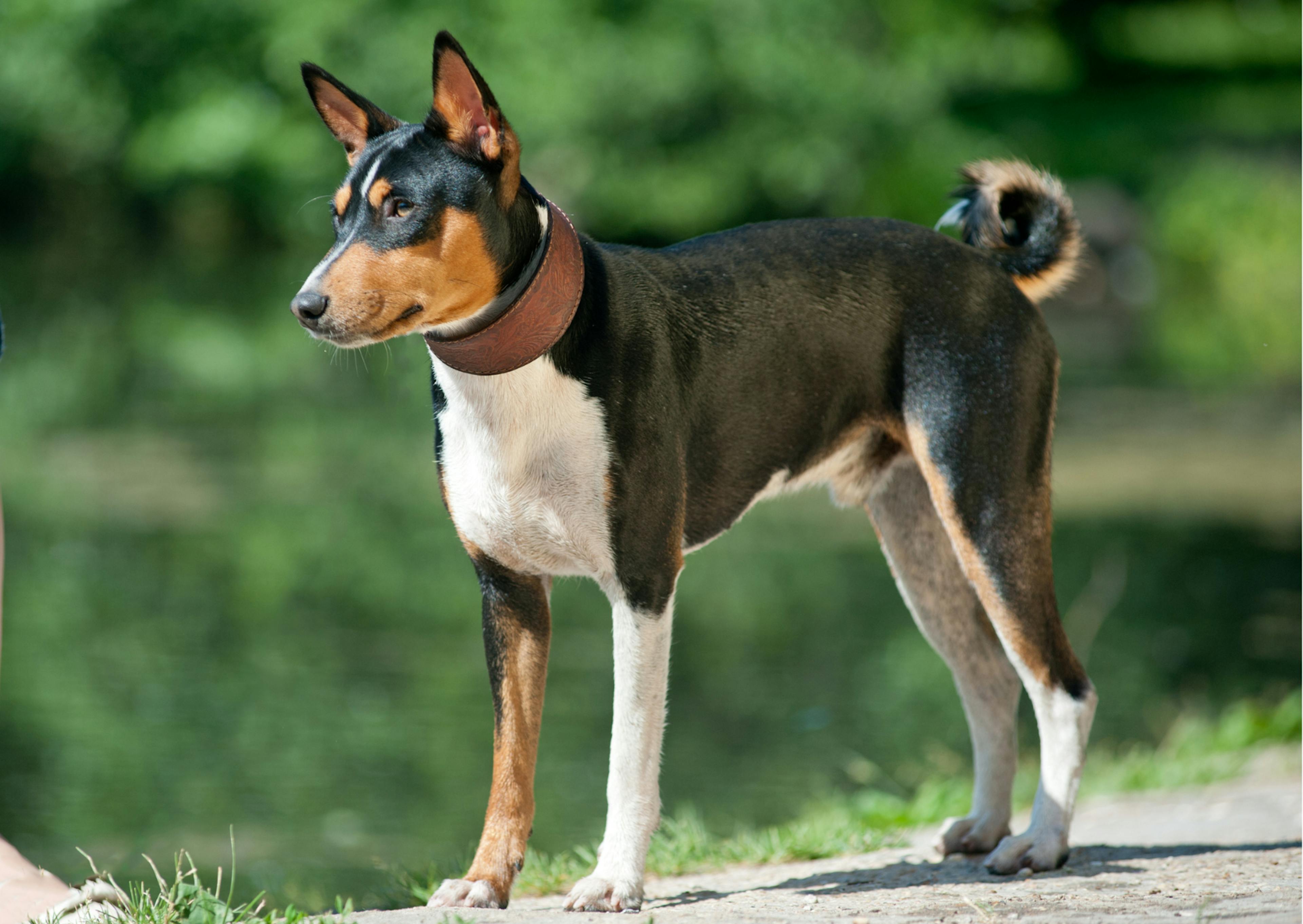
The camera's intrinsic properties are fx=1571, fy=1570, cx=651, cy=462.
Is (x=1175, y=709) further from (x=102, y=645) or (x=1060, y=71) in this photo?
(x=1060, y=71)

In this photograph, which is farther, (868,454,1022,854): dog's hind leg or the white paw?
(868,454,1022,854): dog's hind leg

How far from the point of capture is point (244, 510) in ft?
33.3

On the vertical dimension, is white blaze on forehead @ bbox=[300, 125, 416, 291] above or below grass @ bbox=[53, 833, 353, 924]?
above

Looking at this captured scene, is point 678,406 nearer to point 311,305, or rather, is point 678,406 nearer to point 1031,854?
point 311,305

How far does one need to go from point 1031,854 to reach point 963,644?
2.02 feet

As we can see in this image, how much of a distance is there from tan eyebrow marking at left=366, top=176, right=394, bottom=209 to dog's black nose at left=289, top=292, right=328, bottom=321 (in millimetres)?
242

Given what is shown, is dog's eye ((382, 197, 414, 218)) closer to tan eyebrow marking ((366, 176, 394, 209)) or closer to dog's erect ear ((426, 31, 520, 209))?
tan eyebrow marking ((366, 176, 394, 209))

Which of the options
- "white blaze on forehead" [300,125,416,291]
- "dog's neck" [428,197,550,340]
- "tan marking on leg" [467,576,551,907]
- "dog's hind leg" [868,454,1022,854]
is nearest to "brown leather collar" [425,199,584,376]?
"dog's neck" [428,197,550,340]

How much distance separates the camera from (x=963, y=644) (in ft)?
14.4

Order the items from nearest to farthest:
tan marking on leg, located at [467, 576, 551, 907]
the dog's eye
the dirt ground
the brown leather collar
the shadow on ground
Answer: the dog's eye → the brown leather collar → the dirt ground → tan marking on leg, located at [467, 576, 551, 907] → the shadow on ground

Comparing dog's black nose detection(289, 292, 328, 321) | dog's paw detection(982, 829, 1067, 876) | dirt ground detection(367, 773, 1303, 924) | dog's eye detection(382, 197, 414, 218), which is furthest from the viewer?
dog's paw detection(982, 829, 1067, 876)

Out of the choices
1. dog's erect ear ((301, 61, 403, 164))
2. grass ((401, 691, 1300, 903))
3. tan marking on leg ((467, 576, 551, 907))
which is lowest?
grass ((401, 691, 1300, 903))

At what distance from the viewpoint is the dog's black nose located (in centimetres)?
313

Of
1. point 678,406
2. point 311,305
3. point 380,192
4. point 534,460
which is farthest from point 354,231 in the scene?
point 678,406
